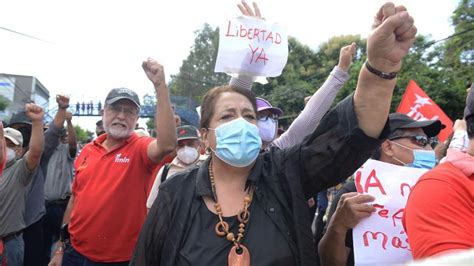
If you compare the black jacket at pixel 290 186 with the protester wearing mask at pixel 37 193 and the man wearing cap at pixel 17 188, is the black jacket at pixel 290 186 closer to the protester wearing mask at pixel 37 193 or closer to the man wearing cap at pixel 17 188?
the man wearing cap at pixel 17 188

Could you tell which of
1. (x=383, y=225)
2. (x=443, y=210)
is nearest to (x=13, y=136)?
(x=383, y=225)

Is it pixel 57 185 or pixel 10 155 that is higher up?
pixel 10 155

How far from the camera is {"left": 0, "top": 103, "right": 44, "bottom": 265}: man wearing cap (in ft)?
12.5

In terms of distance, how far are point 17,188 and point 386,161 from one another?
3.14m

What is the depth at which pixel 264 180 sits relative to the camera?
1812 millimetres

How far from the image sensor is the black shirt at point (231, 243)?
1.61m

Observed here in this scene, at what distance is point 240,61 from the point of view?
2785 mm

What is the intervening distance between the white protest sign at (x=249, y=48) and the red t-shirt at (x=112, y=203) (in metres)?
0.93

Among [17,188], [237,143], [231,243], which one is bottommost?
[17,188]

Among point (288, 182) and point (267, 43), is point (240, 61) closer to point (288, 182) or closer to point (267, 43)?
point (267, 43)

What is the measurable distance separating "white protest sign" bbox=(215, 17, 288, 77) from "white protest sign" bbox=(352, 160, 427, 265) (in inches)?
45.7

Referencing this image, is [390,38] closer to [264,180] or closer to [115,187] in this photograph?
[264,180]

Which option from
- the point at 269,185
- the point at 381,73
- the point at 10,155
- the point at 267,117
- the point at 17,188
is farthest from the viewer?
the point at 10,155

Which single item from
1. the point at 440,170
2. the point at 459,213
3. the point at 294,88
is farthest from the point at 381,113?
the point at 294,88
